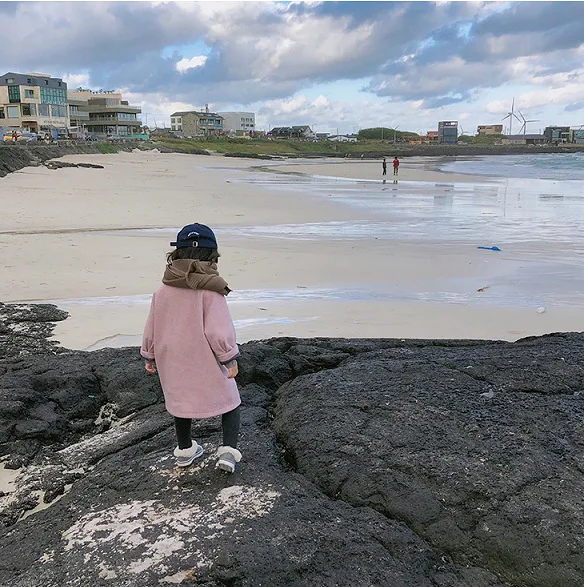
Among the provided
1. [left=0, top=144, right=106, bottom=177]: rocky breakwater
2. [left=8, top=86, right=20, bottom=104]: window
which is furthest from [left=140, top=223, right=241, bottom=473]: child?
[left=8, top=86, right=20, bottom=104]: window

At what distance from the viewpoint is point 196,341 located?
296 centimetres

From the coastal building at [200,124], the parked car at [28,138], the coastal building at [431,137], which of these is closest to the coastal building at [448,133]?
the coastal building at [431,137]

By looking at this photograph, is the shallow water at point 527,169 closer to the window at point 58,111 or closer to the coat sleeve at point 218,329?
the coat sleeve at point 218,329

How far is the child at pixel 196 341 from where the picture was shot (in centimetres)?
293

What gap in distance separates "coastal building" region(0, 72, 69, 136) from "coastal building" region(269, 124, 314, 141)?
228 feet

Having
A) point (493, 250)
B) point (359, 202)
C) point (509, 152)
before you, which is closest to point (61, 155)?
point (359, 202)

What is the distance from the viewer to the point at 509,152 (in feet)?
404

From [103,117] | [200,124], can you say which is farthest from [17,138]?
[200,124]

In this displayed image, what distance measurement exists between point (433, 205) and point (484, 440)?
16.7 meters

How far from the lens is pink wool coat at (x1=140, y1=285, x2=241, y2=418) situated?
294 cm

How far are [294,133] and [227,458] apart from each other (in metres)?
168

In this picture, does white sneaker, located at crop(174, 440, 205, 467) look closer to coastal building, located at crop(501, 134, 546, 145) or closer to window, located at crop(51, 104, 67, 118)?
window, located at crop(51, 104, 67, 118)

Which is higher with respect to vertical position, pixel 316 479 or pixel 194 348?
pixel 194 348

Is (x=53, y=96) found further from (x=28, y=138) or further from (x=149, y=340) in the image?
(x=149, y=340)
